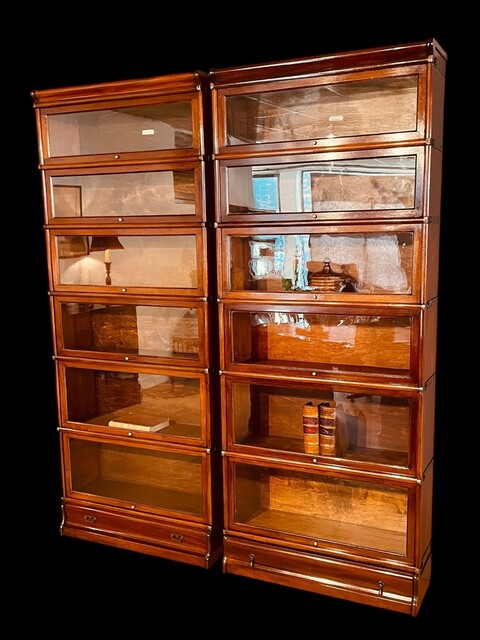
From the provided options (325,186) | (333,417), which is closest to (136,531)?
(333,417)

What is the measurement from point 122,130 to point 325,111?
1061 mm

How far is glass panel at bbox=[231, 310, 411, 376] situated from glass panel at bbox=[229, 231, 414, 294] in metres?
0.14

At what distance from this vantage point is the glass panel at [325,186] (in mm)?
2789

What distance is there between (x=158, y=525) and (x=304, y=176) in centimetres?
192

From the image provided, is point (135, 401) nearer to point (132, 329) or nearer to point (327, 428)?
point (132, 329)

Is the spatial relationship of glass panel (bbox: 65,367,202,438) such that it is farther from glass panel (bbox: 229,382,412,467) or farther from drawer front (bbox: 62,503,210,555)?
drawer front (bbox: 62,503,210,555)

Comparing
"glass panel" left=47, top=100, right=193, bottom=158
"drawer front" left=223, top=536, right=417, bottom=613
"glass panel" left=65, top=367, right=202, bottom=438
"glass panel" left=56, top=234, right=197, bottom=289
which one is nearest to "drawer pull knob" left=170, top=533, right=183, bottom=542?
"drawer front" left=223, top=536, right=417, bottom=613

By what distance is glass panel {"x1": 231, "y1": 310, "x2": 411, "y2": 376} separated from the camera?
299 centimetres

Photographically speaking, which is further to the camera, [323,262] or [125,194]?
[125,194]

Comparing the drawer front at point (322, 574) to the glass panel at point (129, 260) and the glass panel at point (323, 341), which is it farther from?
the glass panel at point (129, 260)

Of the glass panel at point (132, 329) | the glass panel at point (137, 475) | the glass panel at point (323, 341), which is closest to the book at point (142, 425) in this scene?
the glass panel at point (137, 475)

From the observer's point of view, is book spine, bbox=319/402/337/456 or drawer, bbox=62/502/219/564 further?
drawer, bbox=62/502/219/564

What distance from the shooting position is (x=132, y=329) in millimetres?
3578

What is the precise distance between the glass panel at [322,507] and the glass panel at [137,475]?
321 millimetres
